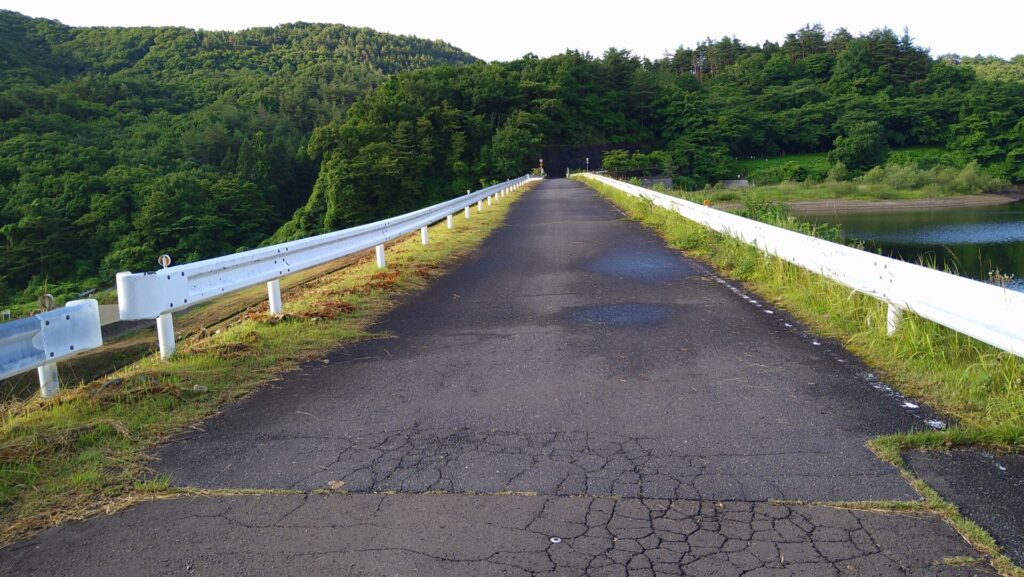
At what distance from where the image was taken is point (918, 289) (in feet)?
17.2

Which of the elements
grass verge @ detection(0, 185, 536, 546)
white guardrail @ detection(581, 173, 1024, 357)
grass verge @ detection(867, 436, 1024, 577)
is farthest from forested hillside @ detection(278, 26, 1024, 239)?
grass verge @ detection(867, 436, 1024, 577)

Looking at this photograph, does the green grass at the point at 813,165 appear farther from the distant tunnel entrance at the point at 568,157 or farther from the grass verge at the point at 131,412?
the grass verge at the point at 131,412

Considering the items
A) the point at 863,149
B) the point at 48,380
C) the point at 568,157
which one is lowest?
the point at 48,380

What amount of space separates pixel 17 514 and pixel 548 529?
2422 mm

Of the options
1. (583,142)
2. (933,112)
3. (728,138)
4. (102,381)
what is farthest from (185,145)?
(933,112)

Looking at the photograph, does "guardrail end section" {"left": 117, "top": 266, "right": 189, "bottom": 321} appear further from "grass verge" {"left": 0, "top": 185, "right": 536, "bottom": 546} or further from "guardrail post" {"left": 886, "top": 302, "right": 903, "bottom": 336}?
"guardrail post" {"left": 886, "top": 302, "right": 903, "bottom": 336}

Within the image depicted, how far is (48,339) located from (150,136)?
9706cm

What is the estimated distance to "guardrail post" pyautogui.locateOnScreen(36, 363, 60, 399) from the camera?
14.8ft

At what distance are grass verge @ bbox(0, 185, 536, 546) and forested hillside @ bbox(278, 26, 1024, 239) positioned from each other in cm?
6695

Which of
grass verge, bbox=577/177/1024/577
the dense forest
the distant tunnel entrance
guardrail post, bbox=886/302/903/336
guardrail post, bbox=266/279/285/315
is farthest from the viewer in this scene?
the distant tunnel entrance

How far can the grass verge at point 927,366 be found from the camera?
11.5 ft

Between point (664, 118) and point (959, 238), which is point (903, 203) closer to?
Result: point (959, 238)

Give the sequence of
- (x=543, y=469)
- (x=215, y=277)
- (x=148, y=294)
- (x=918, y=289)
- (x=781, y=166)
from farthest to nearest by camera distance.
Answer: (x=781, y=166), (x=215, y=277), (x=918, y=289), (x=148, y=294), (x=543, y=469)

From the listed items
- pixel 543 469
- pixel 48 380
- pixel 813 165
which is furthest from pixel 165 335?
pixel 813 165
